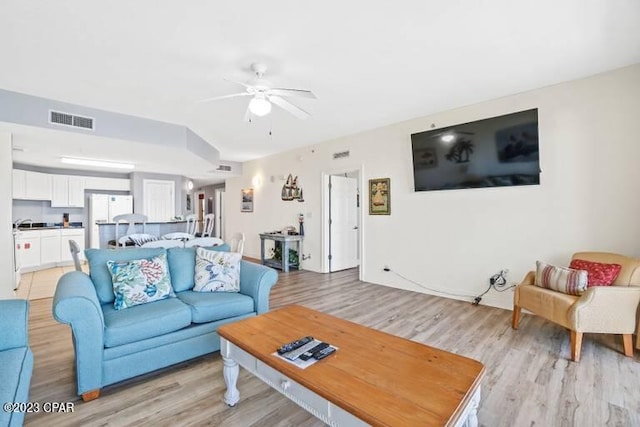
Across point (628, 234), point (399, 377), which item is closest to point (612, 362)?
point (628, 234)

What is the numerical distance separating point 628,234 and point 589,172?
2.33 ft

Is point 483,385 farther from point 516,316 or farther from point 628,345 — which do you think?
point 628,345

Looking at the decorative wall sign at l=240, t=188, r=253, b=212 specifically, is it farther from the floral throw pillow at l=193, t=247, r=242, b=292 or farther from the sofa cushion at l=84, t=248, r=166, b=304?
the sofa cushion at l=84, t=248, r=166, b=304

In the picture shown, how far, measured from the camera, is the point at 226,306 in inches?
98.4

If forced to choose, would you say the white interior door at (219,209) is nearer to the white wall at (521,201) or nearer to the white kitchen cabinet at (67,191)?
the white kitchen cabinet at (67,191)

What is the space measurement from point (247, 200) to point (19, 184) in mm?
4680

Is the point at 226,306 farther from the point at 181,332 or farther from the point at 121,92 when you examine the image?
the point at 121,92

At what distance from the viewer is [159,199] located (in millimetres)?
8438

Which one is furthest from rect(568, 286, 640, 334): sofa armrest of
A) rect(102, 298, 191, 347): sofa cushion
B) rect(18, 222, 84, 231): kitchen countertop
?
rect(18, 222, 84, 231): kitchen countertop

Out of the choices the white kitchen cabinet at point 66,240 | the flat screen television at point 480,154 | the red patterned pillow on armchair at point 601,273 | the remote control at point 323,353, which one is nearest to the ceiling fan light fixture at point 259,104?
the remote control at point 323,353

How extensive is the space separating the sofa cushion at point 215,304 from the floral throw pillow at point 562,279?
9.42ft

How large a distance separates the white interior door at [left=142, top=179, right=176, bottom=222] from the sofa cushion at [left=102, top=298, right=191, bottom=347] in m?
6.64

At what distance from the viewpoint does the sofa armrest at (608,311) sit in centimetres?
241

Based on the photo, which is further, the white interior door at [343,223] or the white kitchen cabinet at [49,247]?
the white kitchen cabinet at [49,247]
